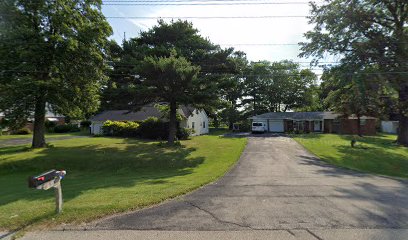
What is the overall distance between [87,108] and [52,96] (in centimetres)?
302

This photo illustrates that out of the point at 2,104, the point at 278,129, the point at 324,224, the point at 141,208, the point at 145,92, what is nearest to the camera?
the point at 324,224

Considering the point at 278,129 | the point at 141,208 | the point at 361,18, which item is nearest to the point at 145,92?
the point at 141,208

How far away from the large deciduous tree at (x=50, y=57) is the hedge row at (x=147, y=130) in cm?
993

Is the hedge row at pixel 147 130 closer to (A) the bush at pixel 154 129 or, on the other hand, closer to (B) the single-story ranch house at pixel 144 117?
(A) the bush at pixel 154 129

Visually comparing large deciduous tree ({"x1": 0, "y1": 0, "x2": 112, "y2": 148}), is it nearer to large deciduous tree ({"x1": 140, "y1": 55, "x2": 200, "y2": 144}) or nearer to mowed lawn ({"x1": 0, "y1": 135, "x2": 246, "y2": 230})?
mowed lawn ({"x1": 0, "y1": 135, "x2": 246, "y2": 230})

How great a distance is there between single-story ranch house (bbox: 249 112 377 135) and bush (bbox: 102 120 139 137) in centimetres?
2599

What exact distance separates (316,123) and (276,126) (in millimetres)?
6634

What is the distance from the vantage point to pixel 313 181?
11477mm

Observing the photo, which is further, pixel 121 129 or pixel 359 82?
pixel 121 129

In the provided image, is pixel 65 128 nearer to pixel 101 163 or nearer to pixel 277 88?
pixel 101 163

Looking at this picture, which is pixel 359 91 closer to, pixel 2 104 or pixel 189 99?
pixel 189 99

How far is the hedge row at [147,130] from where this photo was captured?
34094 mm

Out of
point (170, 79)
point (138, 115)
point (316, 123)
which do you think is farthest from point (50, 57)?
point (316, 123)

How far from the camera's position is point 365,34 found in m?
29.0
